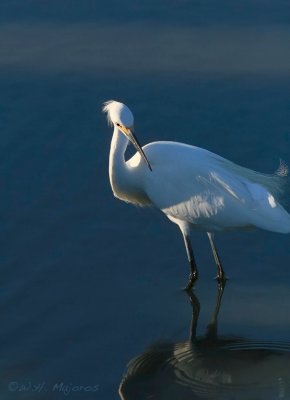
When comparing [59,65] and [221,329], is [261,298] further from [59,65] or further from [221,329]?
[59,65]

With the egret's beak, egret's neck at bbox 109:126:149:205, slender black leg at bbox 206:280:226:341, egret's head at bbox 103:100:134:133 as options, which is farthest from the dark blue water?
egret's head at bbox 103:100:134:133

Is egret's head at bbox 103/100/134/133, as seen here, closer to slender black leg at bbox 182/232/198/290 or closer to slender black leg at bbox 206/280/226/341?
slender black leg at bbox 182/232/198/290

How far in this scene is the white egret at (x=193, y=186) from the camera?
5750mm

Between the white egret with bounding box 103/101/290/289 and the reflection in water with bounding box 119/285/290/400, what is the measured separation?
0.59 m

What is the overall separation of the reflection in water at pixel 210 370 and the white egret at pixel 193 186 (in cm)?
59

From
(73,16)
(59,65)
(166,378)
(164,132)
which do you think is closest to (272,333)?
(166,378)

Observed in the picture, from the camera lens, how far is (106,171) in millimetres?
6848

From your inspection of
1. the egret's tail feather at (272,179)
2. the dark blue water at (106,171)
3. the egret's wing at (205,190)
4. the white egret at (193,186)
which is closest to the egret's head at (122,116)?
the white egret at (193,186)

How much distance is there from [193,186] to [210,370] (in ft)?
3.96

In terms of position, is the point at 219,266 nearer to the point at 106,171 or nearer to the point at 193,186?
the point at 193,186

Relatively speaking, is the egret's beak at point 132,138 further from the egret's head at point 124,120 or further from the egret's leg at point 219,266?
the egret's leg at point 219,266

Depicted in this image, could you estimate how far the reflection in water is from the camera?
4.82 m

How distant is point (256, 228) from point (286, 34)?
8.53ft

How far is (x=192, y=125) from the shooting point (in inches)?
285
